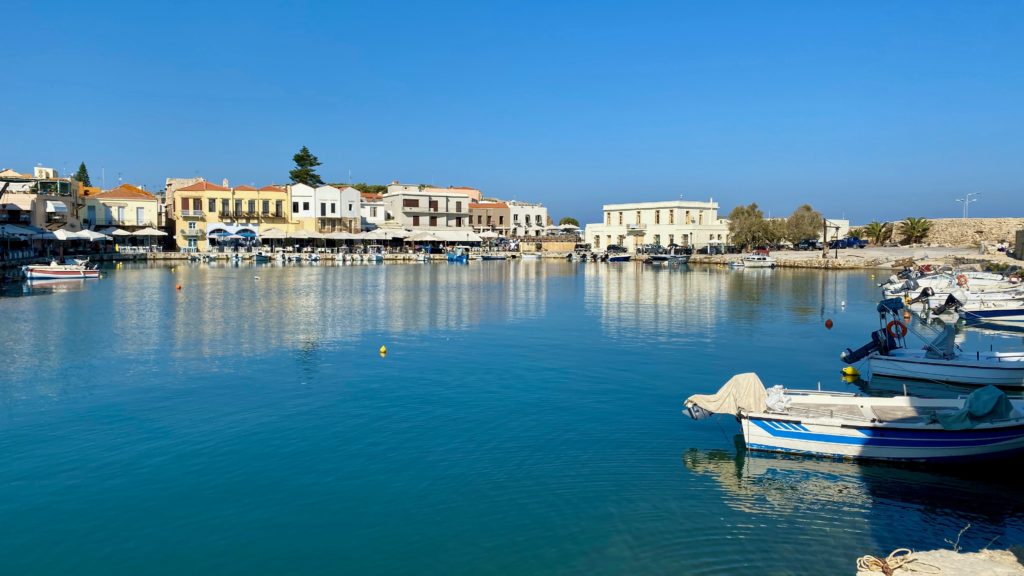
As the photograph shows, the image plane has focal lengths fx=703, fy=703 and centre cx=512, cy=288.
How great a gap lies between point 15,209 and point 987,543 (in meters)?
65.9

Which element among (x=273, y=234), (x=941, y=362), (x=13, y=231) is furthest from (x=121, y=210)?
(x=941, y=362)

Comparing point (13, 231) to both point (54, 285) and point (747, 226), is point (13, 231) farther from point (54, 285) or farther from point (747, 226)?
point (747, 226)

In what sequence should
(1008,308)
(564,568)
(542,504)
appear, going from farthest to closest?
(1008,308) → (542,504) → (564,568)

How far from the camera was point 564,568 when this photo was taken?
356 inches

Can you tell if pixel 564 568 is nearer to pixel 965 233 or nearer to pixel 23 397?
pixel 23 397

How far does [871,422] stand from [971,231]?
75.6 meters

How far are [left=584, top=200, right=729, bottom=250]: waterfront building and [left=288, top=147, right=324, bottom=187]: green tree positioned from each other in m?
40.9

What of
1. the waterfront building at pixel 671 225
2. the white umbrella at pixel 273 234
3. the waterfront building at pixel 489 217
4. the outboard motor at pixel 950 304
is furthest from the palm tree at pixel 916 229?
the white umbrella at pixel 273 234

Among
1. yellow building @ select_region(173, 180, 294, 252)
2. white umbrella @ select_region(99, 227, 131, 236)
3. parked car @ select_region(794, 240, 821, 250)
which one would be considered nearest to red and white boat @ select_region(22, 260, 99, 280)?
white umbrella @ select_region(99, 227, 131, 236)

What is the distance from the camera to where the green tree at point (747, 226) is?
82.2 m

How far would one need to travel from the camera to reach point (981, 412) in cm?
1186

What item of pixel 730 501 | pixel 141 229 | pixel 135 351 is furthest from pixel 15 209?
pixel 730 501

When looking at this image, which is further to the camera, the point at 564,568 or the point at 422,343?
the point at 422,343

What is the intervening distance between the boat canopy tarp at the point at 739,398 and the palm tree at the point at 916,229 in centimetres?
7679
